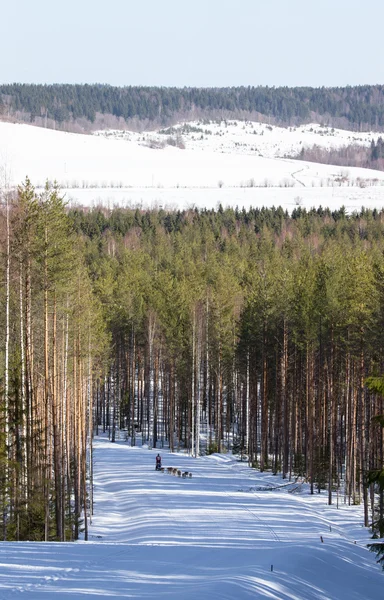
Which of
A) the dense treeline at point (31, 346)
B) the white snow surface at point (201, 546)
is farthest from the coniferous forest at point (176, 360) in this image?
the white snow surface at point (201, 546)

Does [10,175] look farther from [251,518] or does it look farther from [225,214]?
[225,214]

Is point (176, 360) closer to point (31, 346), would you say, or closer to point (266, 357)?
point (266, 357)

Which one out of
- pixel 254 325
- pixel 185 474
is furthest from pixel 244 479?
pixel 254 325

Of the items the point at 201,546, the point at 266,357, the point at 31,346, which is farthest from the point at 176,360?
the point at 201,546

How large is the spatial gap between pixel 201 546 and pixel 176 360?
1160 inches

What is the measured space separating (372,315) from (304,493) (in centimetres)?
1183

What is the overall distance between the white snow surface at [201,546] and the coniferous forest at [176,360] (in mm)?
1802

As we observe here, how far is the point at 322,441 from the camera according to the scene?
150 ft

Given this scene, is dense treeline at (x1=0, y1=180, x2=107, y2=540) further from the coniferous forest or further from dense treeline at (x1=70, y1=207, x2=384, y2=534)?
dense treeline at (x1=70, y1=207, x2=384, y2=534)

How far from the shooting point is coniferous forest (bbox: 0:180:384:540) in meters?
28.5

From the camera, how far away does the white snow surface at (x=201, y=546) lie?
18828 mm

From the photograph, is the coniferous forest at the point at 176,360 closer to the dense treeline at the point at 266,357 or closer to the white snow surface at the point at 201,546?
the dense treeline at the point at 266,357

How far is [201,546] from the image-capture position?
88.1ft

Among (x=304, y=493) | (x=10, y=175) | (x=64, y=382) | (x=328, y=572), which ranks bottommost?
(x=304, y=493)
